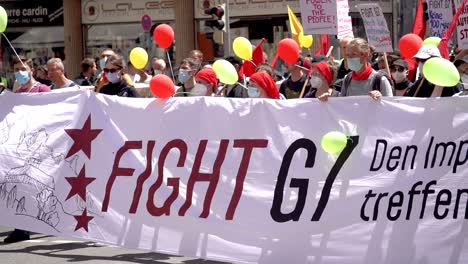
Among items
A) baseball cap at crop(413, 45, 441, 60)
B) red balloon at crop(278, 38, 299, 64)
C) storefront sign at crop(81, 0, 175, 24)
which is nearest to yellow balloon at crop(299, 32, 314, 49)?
red balloon at crop(278, 38, 299, 64)

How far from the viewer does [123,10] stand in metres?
27.1

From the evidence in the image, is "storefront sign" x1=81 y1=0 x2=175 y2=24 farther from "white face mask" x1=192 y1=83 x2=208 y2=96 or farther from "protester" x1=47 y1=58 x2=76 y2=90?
"white face mask" x1=192 y1=83 x2=208 y2=96

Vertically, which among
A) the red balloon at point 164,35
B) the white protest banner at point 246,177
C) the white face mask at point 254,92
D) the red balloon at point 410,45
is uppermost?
the red balloon at point 164,35

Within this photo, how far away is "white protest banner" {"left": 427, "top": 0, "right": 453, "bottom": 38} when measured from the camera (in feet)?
30.5

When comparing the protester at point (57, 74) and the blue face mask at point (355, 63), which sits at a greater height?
the blue face mask at point (355, 63)

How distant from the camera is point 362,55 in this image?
7.50 meters

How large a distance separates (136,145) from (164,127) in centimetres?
33

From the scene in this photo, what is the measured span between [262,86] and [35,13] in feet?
73.9

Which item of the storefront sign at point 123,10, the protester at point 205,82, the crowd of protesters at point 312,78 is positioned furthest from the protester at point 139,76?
the storefront sign at point 123,10

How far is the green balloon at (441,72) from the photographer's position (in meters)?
6.39

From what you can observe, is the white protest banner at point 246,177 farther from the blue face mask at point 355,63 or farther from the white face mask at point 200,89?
the white face mask at point 200,89

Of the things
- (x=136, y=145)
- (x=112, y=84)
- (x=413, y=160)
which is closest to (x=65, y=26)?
(x=112, y=84)

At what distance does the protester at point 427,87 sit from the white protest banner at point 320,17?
1.89 m

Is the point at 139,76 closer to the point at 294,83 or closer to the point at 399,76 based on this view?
the point at 294,83
